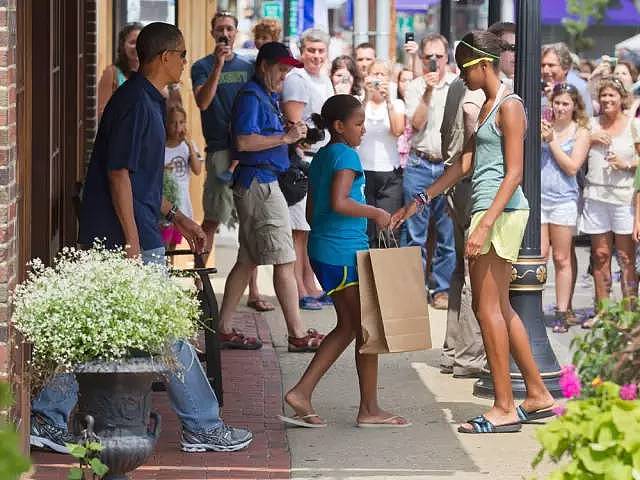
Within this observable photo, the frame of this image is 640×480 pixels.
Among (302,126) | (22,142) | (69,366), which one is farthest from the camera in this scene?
(302,126)

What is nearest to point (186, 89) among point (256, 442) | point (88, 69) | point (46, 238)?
point (88, 69)

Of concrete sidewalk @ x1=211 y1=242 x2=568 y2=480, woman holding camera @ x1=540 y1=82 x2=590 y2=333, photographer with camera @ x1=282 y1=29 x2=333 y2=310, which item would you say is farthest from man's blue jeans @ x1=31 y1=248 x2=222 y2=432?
woman holding camera @ x1=540 y1=82 x2=590 y2=333

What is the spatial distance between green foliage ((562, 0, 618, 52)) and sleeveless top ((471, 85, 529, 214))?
3437 centimetres

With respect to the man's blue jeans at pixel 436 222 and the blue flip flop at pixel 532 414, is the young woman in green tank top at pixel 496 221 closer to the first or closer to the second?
the blue flip flop at pixel 532 414

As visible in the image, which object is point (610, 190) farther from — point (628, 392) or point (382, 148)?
point (628, 392)

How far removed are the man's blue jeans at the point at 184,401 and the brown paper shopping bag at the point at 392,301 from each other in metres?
0.87

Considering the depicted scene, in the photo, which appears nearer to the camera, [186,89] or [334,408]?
[334,408]

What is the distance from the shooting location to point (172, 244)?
36.1 feet

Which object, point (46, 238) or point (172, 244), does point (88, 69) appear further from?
point (46, 238)

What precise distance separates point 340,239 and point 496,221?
0.75 meters

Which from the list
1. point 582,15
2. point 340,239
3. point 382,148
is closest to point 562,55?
point 382,148

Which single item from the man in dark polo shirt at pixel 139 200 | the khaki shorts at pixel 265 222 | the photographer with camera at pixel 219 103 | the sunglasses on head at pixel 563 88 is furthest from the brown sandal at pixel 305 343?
the sunglasses on head at pixel 563 88

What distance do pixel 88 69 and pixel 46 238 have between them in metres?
3.50

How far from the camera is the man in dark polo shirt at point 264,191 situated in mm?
8750
